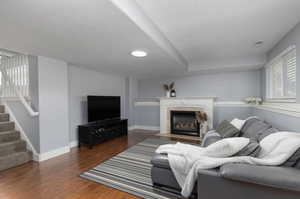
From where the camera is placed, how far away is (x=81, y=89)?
162 inches

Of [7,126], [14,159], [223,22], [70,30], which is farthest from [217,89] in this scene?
[7,126]

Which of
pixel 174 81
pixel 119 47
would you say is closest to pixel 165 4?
pixel 119 47

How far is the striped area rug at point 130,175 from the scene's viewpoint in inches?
75.8

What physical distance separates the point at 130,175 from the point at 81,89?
2811 millimetres

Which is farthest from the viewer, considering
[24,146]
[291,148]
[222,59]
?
[222,59]

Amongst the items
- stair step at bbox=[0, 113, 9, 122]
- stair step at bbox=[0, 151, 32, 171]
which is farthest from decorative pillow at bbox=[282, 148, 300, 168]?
stair step at bbox=[0, 113, 9, 122]

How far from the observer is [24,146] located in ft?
10.3

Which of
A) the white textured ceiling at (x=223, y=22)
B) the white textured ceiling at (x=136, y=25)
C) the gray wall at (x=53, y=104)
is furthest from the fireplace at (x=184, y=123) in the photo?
the gray wall at (x=53, y=104)

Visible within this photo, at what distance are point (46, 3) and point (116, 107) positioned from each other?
3.75m

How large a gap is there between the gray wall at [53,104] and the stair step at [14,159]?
285 mm

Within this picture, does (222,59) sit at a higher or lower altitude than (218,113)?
higher

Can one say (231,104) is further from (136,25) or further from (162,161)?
(136,25)

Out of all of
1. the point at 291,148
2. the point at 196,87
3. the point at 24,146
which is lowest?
the point at 24,146

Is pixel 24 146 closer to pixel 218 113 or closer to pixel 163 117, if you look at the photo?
pixel 163 117
